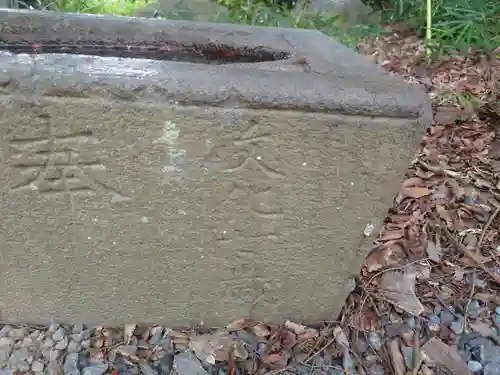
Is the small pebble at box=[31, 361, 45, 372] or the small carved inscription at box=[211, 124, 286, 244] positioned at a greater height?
the small carved inscription at box=[211, 124, 286, 244]

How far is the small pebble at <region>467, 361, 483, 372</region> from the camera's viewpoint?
1.14 meters

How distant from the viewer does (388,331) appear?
122cm

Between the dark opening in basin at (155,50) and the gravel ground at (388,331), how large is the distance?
0.72 m

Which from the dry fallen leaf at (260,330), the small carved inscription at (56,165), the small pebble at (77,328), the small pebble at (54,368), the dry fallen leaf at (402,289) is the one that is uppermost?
the small carved inscription at (56,165)

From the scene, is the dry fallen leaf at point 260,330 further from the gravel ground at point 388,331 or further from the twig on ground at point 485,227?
the twig on ground at point 485,227

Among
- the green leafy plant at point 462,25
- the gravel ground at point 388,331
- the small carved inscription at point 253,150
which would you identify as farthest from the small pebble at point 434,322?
the green leafy plant at point 462,25

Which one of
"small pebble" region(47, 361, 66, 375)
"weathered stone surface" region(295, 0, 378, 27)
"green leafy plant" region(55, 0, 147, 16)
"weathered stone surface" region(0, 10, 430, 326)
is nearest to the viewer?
"weathered stone surface" region(0, 10, 430, 326)

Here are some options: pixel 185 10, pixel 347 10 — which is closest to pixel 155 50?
pixel 185 10

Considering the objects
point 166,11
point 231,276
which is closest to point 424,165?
point 231,276

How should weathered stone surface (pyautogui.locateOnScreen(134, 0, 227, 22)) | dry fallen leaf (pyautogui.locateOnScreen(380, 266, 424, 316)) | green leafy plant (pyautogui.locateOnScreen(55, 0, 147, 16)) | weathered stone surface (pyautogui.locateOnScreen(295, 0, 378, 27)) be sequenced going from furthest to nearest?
1. weathered stone surface (pyautogui.locateOnScreen(295, 0, 378, 27))
2. weathered stone surface (pyautogui.locateOnScreen(134, 0, 227, 22))
3. green leafy plant (pyautogui.locateOnScreen(55, 0, 147, 16))
4. dry fallen leaf (pyautogui.locateOnScreen(380, 266, 424, 316))

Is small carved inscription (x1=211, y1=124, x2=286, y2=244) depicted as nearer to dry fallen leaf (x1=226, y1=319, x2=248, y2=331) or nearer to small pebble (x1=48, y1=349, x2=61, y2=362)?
dry fallen leaf (x1=226, y1=319, x2=248, y2=331)

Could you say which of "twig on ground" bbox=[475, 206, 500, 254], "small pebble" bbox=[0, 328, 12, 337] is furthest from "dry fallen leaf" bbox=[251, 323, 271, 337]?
"twig on ground" bbox=[475, 206, 500, 254]

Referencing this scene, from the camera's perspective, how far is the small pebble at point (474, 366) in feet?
3.73

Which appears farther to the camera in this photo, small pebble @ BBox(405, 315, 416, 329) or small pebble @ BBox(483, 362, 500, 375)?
small pebble @ BBox(405, 315, 416, 329)
